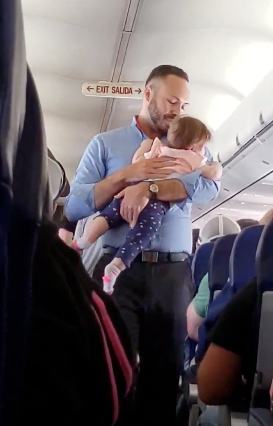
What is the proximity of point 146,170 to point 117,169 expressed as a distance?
0.87 ft

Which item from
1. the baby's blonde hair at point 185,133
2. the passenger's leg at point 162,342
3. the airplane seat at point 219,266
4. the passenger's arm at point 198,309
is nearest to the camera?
the passenger's leg at point 162,342

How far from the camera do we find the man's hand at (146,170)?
1928 millimetres

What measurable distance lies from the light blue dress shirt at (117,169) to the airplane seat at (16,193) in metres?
1.42

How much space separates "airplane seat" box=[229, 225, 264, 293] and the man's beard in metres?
0.56

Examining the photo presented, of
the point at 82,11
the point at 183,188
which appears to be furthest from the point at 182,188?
the point at 82,11

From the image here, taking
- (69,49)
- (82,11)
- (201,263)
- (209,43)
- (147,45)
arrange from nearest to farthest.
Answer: (201,263) < (82,11) < (209,43) < (147,45) < (69,49)

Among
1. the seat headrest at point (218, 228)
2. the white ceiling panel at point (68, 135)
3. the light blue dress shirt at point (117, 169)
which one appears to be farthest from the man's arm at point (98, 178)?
the white ceiling panel at point (68, 135)

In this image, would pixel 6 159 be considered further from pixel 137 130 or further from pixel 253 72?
pixel 253 72

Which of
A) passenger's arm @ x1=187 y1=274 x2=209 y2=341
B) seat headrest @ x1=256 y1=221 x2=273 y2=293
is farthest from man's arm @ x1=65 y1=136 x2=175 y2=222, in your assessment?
passenger's arm @ x1=187 y1=274 x2=209 y2=341

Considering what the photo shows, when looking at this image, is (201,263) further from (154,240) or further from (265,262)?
(265,262)

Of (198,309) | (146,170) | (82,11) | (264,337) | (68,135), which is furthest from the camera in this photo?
(68,135)

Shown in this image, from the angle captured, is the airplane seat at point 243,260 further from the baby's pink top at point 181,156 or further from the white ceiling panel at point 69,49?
the white ceiling panel at point 69,49

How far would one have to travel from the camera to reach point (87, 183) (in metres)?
2.13

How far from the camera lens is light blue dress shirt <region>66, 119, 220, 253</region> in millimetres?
2090
